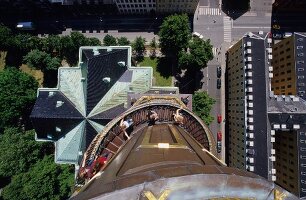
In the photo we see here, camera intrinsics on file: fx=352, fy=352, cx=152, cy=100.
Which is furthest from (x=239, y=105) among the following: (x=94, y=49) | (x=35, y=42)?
(x=35, y=42)

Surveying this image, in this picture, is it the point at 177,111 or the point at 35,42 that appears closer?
the point at 177,111

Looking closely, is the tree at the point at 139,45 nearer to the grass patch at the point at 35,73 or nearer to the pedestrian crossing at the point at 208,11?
the pedestrian crossing at the point at 208,11

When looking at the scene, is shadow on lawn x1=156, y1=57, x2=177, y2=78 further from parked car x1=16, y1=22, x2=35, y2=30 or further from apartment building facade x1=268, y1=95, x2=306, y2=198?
parked car x1=16, y1=22, x2=35, y2=30

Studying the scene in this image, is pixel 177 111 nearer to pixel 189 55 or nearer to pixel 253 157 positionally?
pixel 253 157

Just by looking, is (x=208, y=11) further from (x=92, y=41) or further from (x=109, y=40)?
(x=92, y=41)

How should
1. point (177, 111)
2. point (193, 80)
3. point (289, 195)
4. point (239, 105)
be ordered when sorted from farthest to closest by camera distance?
point (193, 80), point (239, 105), point (177, 111), point (289, 195)

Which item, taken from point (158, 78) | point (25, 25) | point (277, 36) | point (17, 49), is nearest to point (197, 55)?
point (158, 78)
